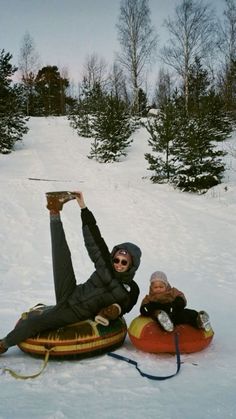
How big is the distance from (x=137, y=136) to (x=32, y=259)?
578 inches

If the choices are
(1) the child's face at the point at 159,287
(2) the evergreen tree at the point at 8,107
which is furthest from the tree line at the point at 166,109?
(1) the child's face at the point at 159,287

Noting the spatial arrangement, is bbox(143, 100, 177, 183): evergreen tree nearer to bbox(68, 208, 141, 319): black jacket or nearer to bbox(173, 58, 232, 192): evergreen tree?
bbox(173, 58, 232, 192): evergreen tree

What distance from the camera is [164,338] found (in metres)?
3.72

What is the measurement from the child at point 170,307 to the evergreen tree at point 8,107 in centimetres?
1508

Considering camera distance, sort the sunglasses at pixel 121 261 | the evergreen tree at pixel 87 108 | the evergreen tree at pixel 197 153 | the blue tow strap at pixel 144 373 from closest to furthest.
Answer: the blue tow strap at pixel 144 373 < the sunglasses at pixel 121 261 < the evergreen tree at pixel 197 153 < the evergreen tree at pixel 87 108

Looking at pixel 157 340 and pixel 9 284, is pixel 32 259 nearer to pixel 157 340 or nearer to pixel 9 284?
pixel 9 284

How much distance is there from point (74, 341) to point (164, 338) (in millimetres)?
854

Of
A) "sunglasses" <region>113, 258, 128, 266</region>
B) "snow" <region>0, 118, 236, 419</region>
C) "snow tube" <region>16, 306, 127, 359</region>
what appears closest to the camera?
"snow" <region>0, 118, 236, 419</region>

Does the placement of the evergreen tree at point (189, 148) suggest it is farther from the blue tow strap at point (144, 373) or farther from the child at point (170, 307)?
the blue tow strap at point (144, 373)

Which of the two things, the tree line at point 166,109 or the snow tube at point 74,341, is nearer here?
the snow tube at point 74,341

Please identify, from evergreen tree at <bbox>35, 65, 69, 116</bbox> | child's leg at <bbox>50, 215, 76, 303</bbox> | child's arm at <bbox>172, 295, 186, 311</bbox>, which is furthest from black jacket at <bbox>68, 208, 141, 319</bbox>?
evergreen tree at <bbox>35, 65, 69, 116</bbox>

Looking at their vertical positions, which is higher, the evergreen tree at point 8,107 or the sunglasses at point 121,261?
the evergreen tree at point 8,107

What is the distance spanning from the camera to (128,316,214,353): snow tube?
12.2 ft

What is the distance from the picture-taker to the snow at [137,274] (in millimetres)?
2859
